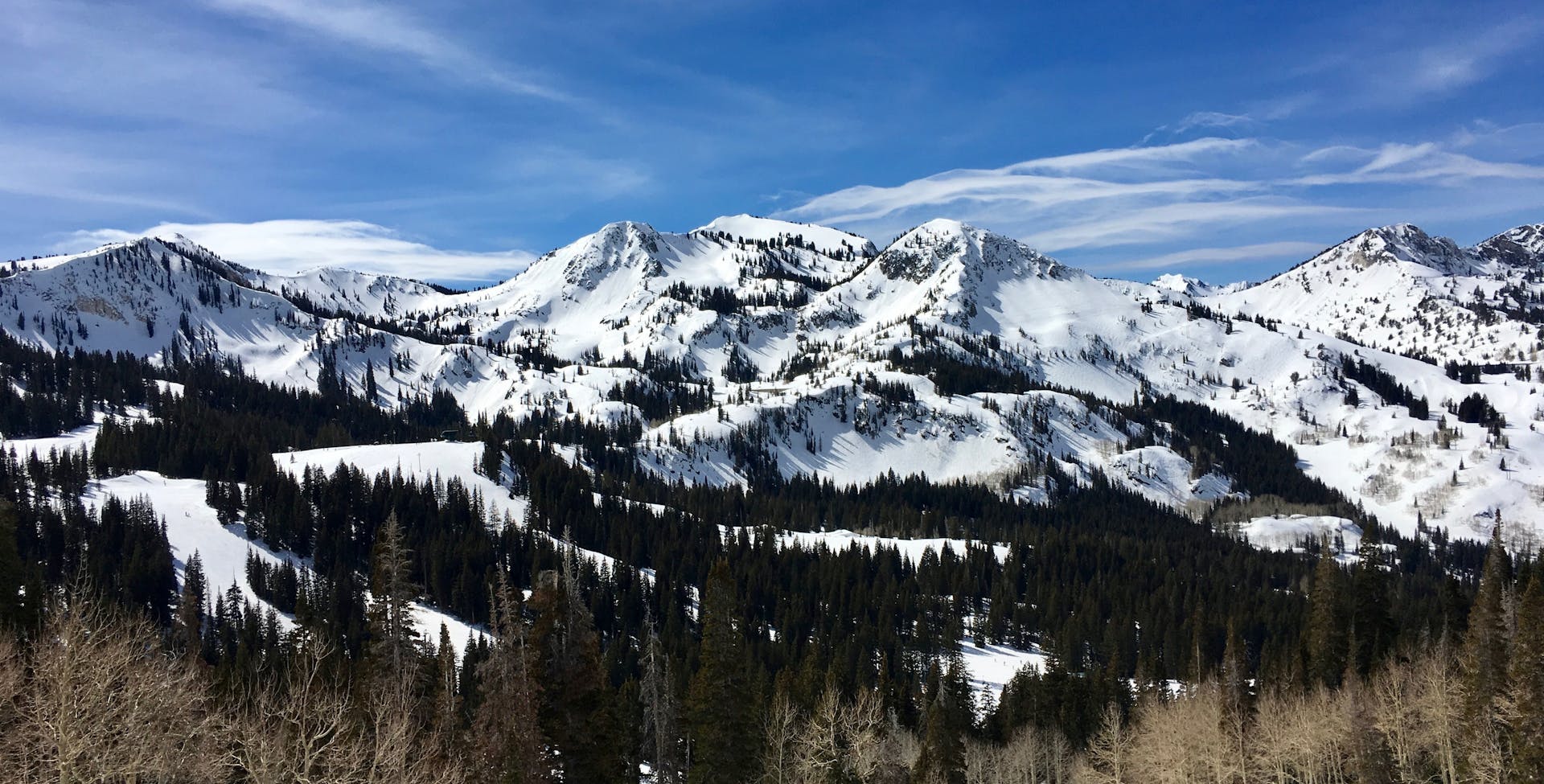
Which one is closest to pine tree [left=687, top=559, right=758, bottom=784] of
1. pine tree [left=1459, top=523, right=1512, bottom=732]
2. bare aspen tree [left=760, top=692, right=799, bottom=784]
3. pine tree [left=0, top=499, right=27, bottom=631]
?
bare aspen tree [left=760, top=692, right=799, bottom=784]

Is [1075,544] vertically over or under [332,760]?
under


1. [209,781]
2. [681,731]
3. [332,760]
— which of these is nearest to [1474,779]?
[681,731]

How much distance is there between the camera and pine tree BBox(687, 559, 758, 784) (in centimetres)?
4625

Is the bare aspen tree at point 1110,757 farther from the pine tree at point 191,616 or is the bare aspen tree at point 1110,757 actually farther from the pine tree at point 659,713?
the pine tree at point 191,616

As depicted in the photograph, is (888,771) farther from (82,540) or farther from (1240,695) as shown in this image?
(82,540)

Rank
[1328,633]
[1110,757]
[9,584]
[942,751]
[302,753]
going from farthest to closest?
[1328,633], [942,751], [1110,757], [9,584], [302,753]

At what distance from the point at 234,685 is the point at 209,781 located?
3506 centimetres

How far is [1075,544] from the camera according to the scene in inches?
7849

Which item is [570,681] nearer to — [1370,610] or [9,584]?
[9,584]

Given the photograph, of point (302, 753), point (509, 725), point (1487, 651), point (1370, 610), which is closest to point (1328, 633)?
point (1370, 610)

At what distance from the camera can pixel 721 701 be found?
154 ft

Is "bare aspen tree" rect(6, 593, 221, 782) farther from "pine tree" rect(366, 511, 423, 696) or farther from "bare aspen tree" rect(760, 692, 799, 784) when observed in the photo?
"bare aspen tree" rect(760, 692, 799, 784)

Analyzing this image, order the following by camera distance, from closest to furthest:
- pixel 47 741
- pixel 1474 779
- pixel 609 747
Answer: pixel 47 741
pixel 609 747
pixel 1474 779

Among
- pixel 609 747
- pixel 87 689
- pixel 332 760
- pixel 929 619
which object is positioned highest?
pixel 87 689
